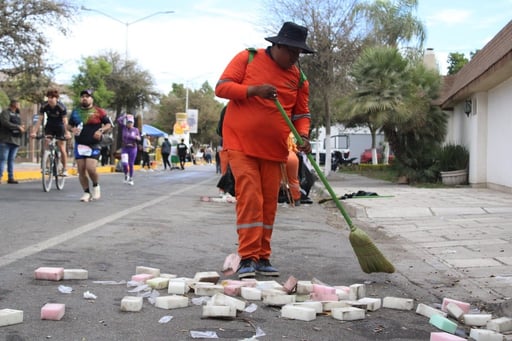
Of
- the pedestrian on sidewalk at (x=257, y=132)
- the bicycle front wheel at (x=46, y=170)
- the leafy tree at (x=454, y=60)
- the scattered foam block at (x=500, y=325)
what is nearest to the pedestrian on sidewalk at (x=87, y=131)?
the bicycle front wheel at (x=46, y=170)

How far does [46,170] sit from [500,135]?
34.3 feet

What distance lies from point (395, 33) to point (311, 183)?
32824mm

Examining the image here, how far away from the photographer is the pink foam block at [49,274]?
171 inches

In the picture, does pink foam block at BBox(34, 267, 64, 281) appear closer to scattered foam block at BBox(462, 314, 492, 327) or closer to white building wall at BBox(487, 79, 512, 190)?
scattered foam block at BBox(462, 314, 492, 327)

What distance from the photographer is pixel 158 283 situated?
4223mm

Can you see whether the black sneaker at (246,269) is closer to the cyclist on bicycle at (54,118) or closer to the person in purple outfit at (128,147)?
the cyclist on bicycle at (54,118)

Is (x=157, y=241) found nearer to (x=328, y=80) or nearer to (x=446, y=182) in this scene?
(x=446, y=182)

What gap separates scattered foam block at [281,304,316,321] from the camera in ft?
11.9

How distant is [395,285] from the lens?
4.74m

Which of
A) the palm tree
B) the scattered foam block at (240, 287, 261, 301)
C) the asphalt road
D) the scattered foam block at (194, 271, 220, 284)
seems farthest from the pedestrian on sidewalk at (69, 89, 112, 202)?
the palm tree

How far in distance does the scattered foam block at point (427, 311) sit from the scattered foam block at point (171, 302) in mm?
1463

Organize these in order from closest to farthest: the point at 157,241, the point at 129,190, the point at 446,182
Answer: the point at 157,241 → the point at 129,190 → the point at 446,182

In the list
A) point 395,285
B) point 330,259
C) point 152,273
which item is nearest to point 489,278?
point 395,285

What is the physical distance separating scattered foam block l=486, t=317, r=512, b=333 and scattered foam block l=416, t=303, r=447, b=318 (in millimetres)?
308
